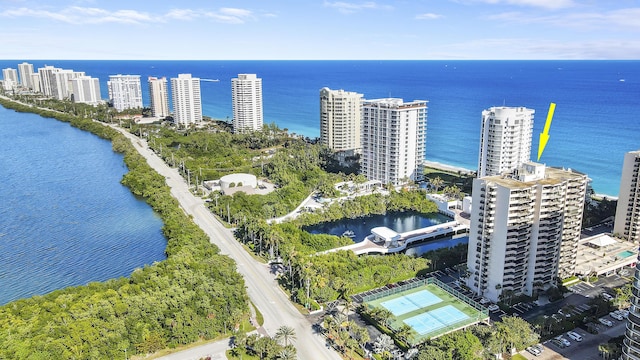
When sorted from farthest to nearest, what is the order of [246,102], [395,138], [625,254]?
1. [246,102]
2. [395,138]
3. [625,254]

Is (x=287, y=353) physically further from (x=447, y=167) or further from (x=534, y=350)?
(x=447, y=167)

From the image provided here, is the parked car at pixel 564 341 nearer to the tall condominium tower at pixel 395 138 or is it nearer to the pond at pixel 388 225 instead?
the pond at pixel 388 225

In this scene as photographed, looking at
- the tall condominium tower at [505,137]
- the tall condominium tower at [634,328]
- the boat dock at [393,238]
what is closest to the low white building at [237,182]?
the boat dock at [393,238]

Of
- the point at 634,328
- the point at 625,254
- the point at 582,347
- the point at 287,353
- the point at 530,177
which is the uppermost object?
the point at 530,177

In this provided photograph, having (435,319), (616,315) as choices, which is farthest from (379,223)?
(616,315)

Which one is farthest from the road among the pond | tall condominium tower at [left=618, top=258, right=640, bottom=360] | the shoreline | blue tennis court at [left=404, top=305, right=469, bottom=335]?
the shoreline

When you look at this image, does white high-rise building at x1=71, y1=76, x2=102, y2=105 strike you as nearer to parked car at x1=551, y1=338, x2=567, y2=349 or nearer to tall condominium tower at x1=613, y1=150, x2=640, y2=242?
tall condominium tower at x1=613, y1=150, x2=640, y2=242
